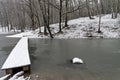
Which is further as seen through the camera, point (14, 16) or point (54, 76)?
point (14, 16)

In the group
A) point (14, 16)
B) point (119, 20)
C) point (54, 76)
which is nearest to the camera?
point (54, 76)

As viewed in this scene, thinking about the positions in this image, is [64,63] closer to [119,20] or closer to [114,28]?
[114,28]

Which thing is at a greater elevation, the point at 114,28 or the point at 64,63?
the point at 114,28

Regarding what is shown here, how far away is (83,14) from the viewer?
3400cm

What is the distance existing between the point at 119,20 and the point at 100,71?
17.1m

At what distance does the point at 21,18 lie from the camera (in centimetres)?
3588

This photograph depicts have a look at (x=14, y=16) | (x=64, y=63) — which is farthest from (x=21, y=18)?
(x=64, y=63)

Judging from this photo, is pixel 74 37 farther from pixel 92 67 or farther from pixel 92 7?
pixel 92 7

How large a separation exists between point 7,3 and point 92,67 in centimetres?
3203

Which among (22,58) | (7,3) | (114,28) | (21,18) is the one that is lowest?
(22,58)

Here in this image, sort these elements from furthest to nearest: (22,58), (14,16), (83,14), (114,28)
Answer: (14,16)
(83,14)
(114,28)
(22,58)

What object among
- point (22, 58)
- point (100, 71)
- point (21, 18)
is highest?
point (21, 18)

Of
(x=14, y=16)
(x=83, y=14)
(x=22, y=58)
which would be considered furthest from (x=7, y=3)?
(x=22, y=58)

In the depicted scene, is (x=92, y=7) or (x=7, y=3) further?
(x=7, y=3)
